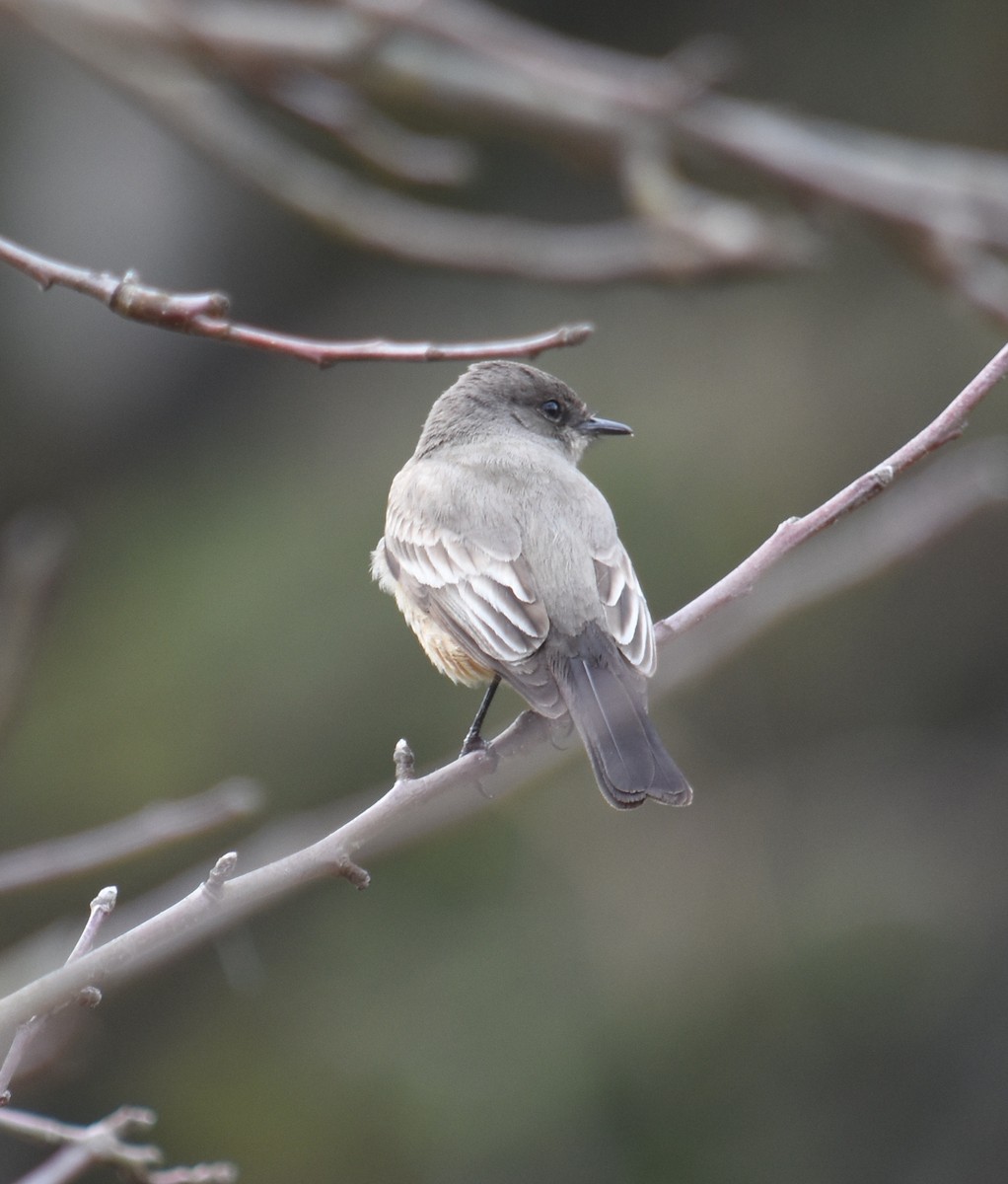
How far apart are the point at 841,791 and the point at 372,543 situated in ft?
8.83

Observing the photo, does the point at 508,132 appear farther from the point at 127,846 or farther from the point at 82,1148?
the point at 82,1148

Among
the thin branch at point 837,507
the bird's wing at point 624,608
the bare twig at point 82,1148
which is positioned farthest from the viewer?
the bird's wing at point 624,608

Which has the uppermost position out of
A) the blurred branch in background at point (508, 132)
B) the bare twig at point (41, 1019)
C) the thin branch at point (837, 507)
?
the blurred branch in background at point (508, 132)

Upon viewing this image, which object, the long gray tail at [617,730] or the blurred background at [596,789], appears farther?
the blurred background at [596,789]

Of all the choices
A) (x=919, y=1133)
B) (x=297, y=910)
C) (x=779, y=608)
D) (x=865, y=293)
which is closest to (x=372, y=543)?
(x=297, y=910)

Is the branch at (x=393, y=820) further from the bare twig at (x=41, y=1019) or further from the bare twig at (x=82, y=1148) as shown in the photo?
the bare twig at (x=82, y=1148)

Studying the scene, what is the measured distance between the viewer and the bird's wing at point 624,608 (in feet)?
12.1

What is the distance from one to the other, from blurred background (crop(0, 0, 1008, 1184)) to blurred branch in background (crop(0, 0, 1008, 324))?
1726 millimetres

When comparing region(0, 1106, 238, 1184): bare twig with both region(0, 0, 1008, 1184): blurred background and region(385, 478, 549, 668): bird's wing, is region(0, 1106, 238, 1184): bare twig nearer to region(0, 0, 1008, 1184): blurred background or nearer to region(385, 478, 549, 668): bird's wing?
region(385, 478, 549, 668): bird's wing

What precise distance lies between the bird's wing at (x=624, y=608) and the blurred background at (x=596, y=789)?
3.08 meters

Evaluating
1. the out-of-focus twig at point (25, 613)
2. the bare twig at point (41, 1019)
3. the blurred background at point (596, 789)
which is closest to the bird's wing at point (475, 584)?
the out-of-focus twig at point (25, 613)

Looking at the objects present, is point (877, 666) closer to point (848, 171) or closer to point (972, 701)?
point (972, 701)

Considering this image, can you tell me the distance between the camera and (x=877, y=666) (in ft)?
27.7

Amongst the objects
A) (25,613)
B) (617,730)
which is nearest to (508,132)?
(617,730)
